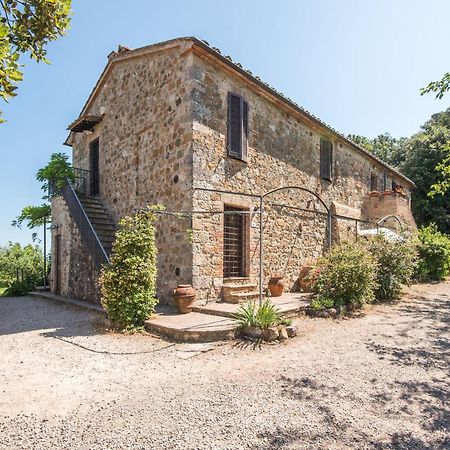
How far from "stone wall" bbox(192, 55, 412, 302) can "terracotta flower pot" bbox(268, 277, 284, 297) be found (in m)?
0.39

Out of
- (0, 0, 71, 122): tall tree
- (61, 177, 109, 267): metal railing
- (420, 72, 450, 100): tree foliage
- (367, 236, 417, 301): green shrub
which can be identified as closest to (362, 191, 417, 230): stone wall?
(367, 236, 417, 301): green shrub

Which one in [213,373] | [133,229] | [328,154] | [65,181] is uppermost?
[328,154]

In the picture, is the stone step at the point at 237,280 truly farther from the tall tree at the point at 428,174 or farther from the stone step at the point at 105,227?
the tall tree at the point at 428,174

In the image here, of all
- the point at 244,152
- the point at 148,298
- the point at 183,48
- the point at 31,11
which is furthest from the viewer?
the point at 244,152

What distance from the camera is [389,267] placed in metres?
10.1

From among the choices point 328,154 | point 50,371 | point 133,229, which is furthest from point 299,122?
point 50,371

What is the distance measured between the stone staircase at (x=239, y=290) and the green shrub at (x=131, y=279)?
7.03 feet

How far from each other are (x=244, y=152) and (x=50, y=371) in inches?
278

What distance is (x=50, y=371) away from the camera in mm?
4801

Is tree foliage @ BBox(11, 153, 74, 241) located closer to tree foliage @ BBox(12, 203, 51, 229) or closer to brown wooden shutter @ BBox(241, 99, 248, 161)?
tree foliage @ BBox(12, 203, 51, 229)

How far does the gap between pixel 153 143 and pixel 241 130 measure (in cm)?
252

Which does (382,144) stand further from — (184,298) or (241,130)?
(184,298)

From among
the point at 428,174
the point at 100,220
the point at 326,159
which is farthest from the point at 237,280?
the point at 428,174

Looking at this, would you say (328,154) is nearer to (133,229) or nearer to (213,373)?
(133,229)
